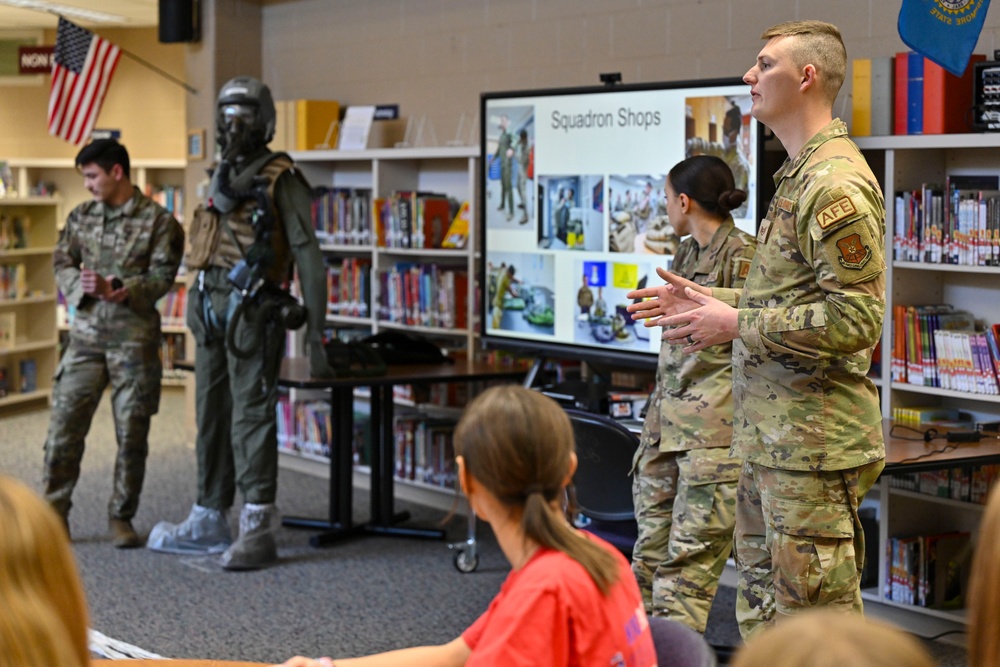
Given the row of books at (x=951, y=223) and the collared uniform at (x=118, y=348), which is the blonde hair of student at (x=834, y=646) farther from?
the collared uniform at (x=118, y=348)

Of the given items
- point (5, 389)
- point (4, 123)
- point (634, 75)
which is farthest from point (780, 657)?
point (4, 123)

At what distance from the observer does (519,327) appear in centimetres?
Answer: 536

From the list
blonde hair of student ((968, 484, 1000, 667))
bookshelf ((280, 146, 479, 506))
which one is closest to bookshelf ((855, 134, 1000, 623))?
bookshelf ((280, 146, 479, 506))

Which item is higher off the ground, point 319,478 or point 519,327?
point 519,327

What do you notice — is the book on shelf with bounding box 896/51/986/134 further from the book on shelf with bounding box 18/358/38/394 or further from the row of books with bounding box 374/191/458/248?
the book on shelf with bounding box 18/358/38/394

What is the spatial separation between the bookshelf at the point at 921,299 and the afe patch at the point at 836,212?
1.72 meters

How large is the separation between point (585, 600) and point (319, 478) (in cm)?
540

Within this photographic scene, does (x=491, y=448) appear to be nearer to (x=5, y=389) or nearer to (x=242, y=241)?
(x=242, y=241)

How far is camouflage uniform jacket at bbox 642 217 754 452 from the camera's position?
346 centimetres

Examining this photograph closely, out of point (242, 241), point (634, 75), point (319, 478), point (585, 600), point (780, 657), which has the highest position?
point (634, 75)

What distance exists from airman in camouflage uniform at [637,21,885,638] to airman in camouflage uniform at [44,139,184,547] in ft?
10.6

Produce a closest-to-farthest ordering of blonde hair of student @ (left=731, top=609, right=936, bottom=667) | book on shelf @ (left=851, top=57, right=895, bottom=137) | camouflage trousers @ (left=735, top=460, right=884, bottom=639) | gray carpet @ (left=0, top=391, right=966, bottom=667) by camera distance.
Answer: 1. blonde hair of student @ (left=731, top=609, right=936, bottom=667)
2. camouflage trousers @ (left=735, top=460, right=884, bottom=639)
3. gray carpet @ (left=0, top=391, right=966, bottom=667)
4. book on shelf @ (left=851, top=57, right=895, bottom=137)

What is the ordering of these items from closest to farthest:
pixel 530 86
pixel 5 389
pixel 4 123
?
pixel 530 86
pixel 5 389
pixel 4 123

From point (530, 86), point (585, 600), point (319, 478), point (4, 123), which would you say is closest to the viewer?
point (585, 600)
